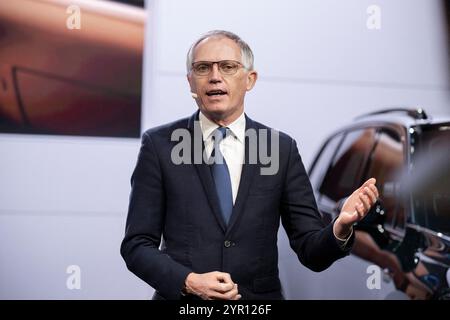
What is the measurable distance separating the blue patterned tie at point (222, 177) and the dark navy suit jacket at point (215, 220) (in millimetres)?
33

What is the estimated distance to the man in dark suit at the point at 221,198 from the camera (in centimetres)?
162

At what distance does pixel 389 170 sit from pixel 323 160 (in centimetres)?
36

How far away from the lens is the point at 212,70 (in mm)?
1730

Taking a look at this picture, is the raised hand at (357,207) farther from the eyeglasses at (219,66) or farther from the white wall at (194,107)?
the white wall at (194,107)

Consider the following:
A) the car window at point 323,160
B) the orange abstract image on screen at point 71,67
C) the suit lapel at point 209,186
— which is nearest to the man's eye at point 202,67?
the suit lapel at point 209,186

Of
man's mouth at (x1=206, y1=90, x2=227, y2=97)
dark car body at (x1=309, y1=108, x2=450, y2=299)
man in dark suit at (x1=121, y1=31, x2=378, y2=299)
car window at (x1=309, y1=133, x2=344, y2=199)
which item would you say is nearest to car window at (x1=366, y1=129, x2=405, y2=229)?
dark car body at (x1=309, y1=108, x2=450, y2=299)

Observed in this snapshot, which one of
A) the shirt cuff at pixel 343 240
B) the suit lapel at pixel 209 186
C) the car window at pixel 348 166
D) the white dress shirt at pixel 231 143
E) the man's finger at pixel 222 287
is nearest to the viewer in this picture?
the man's finger at pixel 222 287

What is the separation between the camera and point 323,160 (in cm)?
279

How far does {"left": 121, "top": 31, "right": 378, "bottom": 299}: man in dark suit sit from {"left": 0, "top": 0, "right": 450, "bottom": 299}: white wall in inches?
38.1

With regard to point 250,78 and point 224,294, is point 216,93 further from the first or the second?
point 224,294

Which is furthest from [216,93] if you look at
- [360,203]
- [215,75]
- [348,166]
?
[348,166]

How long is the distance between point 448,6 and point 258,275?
75.2 inches

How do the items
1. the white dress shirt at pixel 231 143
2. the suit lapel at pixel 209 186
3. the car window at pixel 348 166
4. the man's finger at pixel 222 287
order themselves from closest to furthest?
the man's finger at pixel 222 287 → the suit lapel at pixel 209 186 → the white dress shirt at pixel 231 143 → the car window at pixel 348 166
